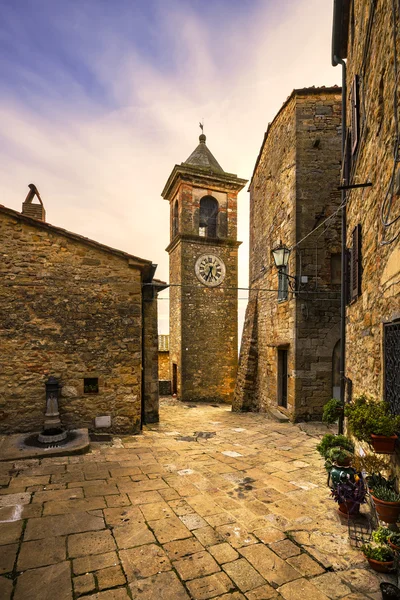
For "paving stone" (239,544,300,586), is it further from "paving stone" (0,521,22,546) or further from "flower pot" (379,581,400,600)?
"paving stone" (0,521,22,546)

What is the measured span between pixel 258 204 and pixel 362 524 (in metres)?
11.1

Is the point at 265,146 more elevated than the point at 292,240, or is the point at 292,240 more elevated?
the point at 265,146

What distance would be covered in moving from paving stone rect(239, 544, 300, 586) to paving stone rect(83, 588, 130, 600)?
1114mm

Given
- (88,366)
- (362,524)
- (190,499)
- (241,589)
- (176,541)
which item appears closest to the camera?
(241,589)

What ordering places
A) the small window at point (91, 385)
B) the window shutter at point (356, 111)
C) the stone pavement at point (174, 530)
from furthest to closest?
the small window at point (91, 385), the window shutter at point (356, 111), the stone pavement at point (174, 530)

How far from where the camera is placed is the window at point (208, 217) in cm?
1781

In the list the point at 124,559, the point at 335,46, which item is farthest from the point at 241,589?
the point at 335,46

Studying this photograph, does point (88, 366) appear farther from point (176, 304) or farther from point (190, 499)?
point (176, 304)

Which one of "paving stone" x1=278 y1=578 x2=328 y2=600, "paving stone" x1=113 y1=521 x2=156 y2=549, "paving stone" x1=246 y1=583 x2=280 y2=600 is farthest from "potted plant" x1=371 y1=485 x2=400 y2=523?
"paving stone" x1=113 y1=521 x2=156 y2=549

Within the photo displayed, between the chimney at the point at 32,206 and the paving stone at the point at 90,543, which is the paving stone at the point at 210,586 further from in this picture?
the chimney at the point at 32,206

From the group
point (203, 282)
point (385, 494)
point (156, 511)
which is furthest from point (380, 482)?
point (203, 282)

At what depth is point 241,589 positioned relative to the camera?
2707mm

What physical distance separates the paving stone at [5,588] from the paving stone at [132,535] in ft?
3.00

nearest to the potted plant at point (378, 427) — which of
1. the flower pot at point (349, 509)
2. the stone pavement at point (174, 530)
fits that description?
the flower pot at point (349, 509)
